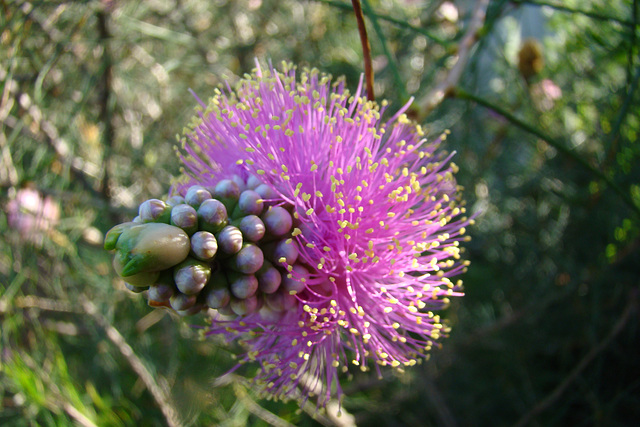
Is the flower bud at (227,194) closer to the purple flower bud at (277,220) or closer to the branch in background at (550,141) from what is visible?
the purple flower bud at (277,220)

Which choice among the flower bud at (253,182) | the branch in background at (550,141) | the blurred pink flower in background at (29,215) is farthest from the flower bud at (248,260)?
the blurred pink flower in background at (29,215)

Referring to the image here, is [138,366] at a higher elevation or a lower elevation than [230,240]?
lower

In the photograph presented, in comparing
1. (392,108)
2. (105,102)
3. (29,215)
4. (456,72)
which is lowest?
(29,215)

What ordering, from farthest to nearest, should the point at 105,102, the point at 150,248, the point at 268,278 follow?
the point at 105,102 < the point at 268,278 < the point at 150,248

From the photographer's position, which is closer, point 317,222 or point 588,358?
point 317,222

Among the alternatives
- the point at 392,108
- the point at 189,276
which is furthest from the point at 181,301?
the point at 392,108

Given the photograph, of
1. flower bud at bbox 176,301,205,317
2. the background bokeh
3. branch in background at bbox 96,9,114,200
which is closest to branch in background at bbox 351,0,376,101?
the background bokeh

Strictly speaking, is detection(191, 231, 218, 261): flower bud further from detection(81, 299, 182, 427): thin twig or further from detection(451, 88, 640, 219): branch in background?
detection(81, 299, 182, 427): thin twig

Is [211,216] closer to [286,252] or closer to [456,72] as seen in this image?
[286,252]
